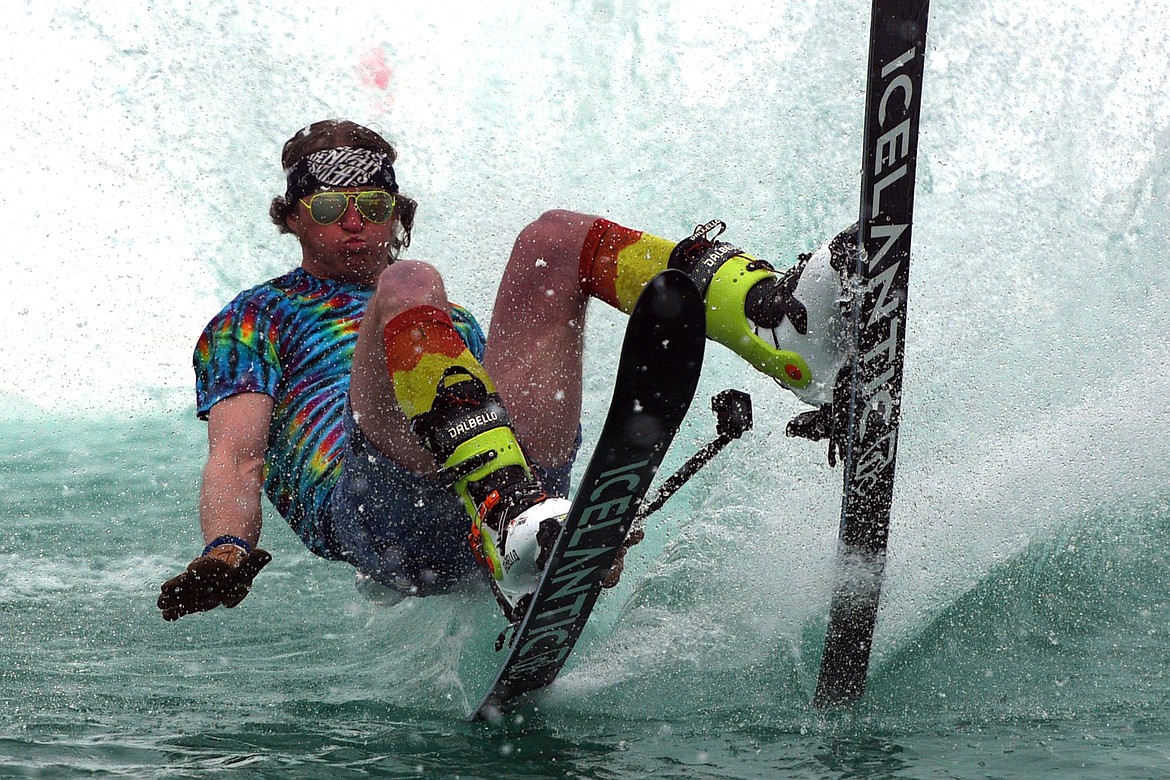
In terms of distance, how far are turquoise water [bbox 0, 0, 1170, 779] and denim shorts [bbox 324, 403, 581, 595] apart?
0.72ft

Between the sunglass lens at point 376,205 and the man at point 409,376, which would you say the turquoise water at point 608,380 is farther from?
the sunglass lens at point 376,205

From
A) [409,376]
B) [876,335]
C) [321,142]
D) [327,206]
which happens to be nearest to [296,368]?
[327,206]

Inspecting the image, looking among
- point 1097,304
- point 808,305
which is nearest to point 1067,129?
point 1097,304

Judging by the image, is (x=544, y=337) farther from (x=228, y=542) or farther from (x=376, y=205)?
(x=228, y=542)

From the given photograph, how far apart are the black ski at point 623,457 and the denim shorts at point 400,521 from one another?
0.24m

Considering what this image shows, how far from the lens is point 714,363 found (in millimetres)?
4891

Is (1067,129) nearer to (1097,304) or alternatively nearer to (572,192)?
(1097,304)

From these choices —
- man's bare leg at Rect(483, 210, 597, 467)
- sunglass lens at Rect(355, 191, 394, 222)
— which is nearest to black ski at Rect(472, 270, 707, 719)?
man's bare leg at Rect(483, 210, 597, 467)

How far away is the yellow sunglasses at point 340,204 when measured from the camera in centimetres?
279

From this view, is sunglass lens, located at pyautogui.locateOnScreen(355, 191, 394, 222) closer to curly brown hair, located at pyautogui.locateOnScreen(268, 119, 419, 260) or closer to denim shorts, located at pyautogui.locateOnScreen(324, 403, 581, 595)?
curly brown hair, located at pyautogui.locateOnScreen(268, 119, 419, 260)

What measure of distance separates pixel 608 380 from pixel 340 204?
1.71 m

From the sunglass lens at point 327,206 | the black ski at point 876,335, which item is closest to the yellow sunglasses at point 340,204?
the sunglass lens at point 327,206

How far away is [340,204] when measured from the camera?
2799 millimetres

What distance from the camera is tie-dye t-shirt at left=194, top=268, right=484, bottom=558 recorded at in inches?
105
